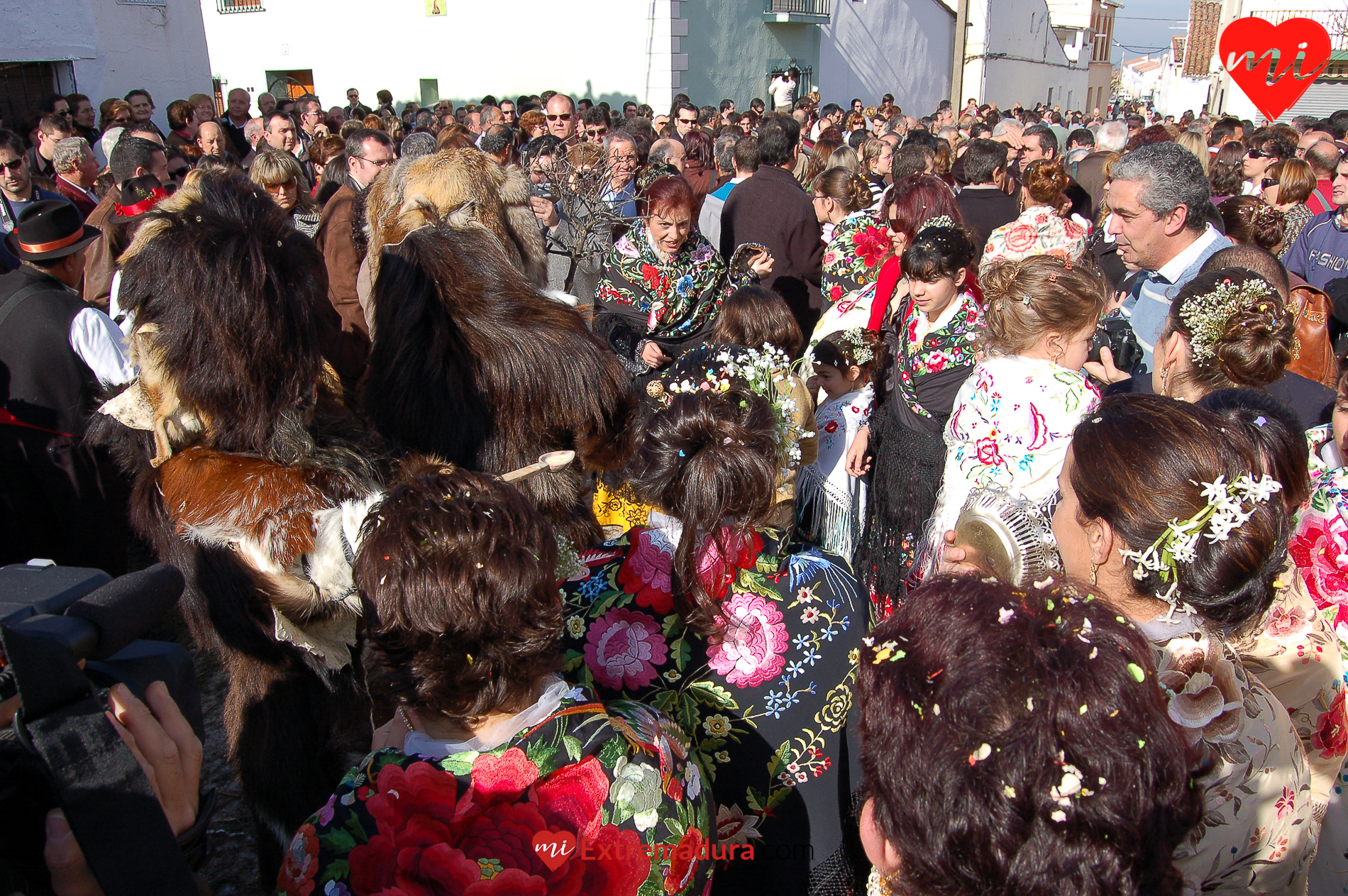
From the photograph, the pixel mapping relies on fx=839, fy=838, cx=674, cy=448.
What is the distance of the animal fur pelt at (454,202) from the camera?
8.41ft

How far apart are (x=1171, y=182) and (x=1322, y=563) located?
192 centimetres

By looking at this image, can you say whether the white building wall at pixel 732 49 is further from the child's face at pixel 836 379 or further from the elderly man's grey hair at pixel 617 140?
the child's face at pixel 836 379

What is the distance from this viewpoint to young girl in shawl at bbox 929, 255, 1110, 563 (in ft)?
8.24

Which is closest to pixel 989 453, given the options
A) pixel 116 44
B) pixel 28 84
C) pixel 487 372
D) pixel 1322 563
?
pixel 1322 563

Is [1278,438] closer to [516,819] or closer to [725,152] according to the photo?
[516,819]

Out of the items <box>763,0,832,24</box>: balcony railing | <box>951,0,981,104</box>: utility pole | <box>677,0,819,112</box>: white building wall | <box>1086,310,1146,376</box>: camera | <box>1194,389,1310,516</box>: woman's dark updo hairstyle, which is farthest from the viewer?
<box>951,0,981,104</box>: utility pole

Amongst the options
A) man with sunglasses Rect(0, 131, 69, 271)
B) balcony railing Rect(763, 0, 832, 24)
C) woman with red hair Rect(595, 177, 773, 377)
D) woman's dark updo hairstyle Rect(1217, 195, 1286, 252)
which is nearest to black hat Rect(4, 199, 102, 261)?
woman with red hair Rect(595, 177, 773, 377)

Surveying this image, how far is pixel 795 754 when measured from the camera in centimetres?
177

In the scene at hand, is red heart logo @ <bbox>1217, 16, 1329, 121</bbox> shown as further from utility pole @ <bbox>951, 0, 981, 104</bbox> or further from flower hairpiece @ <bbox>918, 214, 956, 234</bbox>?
utility pole @ <bbox>951, 0, 981, 104</bbox>

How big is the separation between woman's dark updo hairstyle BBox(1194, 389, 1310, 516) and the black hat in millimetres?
3802

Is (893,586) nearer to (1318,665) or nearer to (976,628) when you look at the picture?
(1318,665)

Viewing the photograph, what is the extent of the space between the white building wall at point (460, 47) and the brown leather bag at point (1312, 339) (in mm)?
15998

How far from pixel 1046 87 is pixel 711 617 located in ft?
126

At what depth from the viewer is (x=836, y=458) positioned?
3.69m
